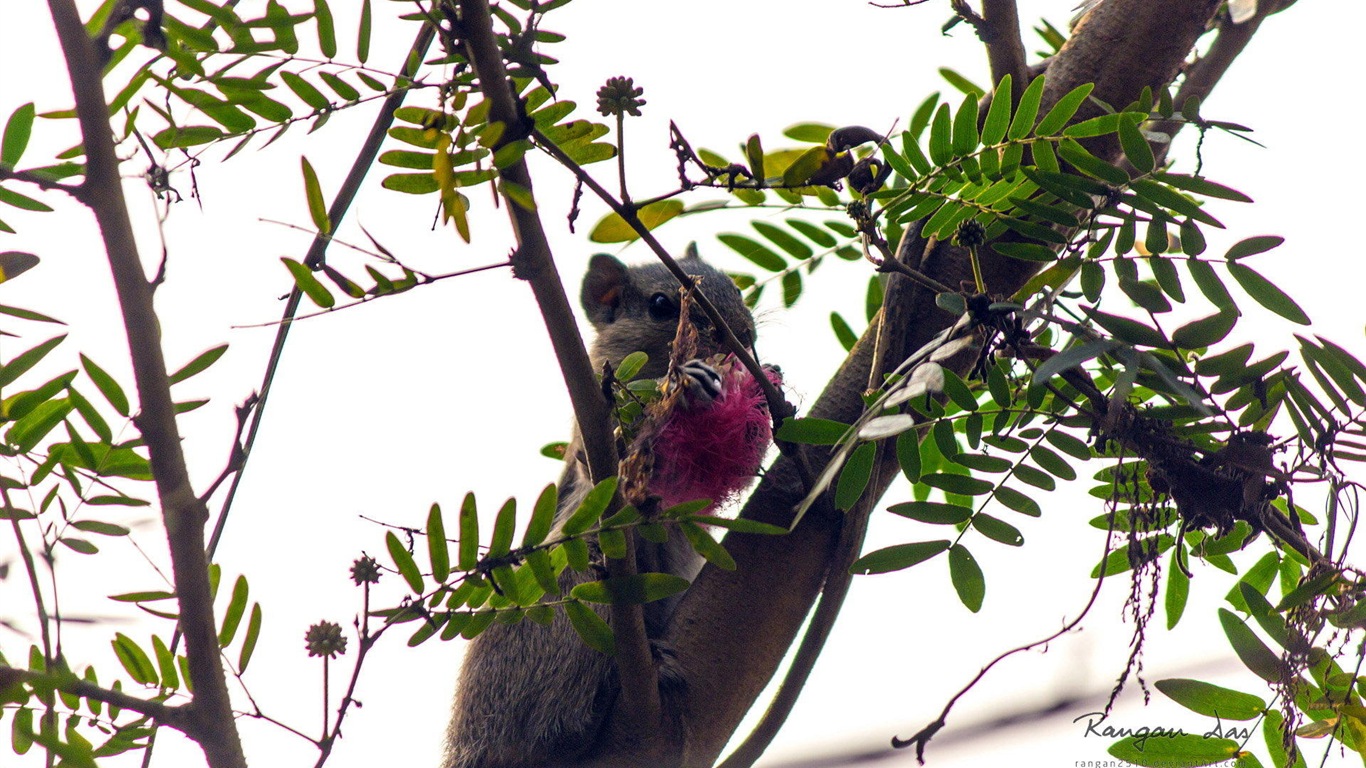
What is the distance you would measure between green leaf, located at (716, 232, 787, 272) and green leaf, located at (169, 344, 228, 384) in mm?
1971

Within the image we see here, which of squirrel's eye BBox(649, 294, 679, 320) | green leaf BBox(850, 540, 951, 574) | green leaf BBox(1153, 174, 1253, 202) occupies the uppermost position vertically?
squirrel's eye BBox(649, 294, 679, 320)

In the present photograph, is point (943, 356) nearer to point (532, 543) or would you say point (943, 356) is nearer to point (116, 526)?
point (532, 543)

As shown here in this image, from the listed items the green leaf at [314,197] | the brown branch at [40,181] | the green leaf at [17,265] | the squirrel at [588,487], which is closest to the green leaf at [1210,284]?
the squirrel at [588,487]

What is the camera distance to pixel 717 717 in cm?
341

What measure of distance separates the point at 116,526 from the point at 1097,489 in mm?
2749

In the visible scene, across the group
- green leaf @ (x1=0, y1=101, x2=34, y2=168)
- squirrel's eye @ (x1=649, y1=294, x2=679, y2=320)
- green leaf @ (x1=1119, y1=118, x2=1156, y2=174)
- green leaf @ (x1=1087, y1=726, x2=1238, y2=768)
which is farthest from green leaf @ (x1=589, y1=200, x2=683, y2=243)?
squirrel's eye @ (x1=649, y1=294, x2=679, y2=320)

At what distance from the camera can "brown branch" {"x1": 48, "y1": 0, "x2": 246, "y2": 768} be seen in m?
1.94

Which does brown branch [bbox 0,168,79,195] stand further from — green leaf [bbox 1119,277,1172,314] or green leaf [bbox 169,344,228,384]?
green leaf [bbox 1119,277,1172,314]

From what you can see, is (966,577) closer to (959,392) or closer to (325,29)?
(959,392)

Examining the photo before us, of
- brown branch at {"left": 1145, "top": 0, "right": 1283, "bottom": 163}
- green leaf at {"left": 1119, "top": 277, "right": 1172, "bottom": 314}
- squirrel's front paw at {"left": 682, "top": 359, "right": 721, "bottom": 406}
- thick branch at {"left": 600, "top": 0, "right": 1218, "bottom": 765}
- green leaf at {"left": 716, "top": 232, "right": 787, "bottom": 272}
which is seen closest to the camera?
green leaf at {"left": 1119, "top": 277, "right": 1172, "bottom": 314}

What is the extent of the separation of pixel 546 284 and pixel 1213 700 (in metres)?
1.87

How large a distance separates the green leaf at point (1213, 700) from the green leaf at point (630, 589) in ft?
3.89

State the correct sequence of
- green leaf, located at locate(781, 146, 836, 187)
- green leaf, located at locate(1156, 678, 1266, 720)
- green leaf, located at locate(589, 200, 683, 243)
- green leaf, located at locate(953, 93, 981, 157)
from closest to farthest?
green leaf, located at locate(781, 146, 836, 187)
green leaf, located at locate(1156, 678, 1266, 720)
green leaf, located at locate(953, 93, 981, 157)
green leaf, located at locate(589, 200, 683, 243)

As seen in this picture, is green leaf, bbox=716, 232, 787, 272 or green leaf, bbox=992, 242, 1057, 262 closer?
green leaf, bbox=992, 242, 1057, 262
